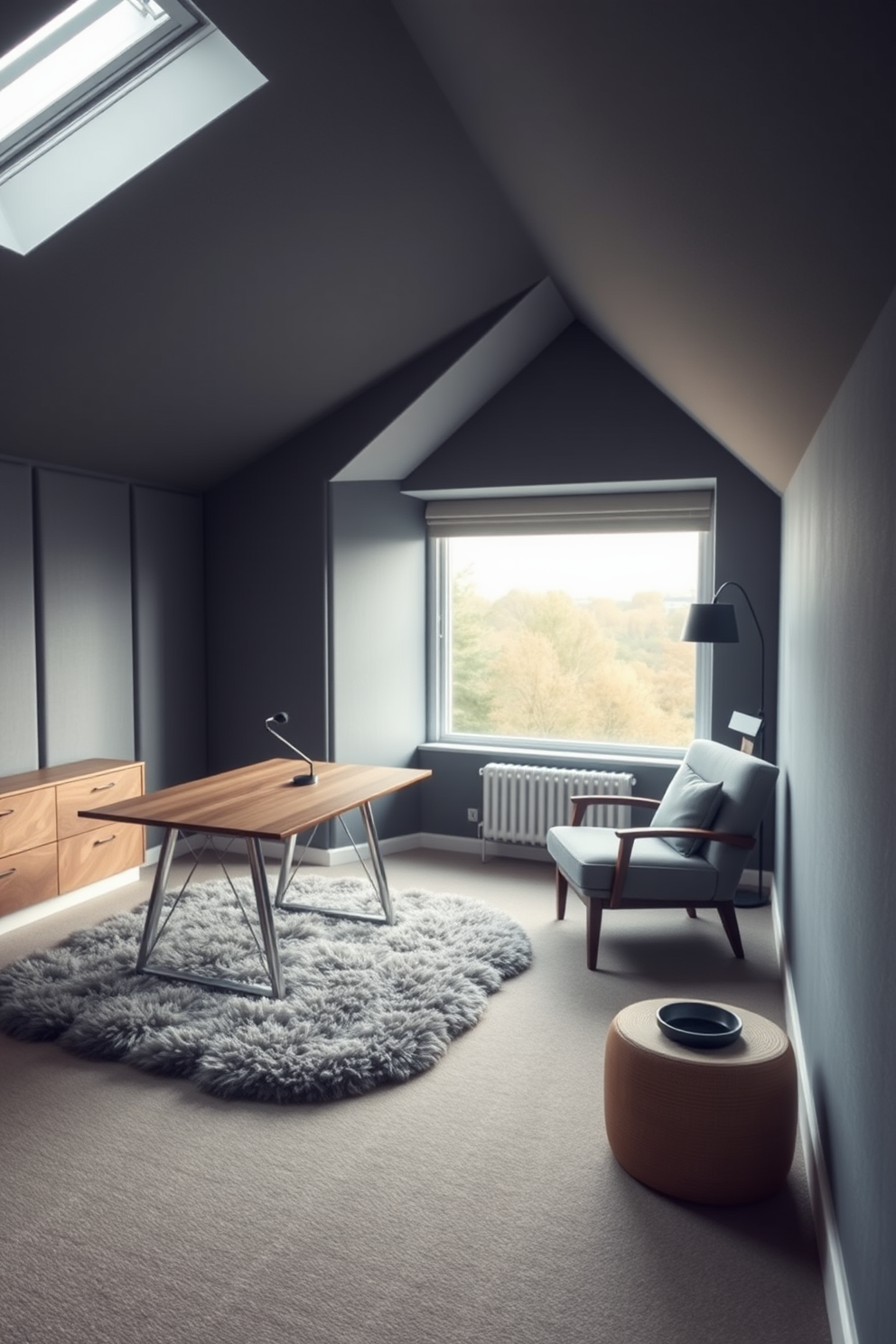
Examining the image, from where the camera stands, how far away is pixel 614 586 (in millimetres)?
6000

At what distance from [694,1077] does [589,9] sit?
2372mm

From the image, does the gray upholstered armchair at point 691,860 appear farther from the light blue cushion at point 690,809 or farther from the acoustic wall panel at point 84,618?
the acoustic wall panel at point 84,618

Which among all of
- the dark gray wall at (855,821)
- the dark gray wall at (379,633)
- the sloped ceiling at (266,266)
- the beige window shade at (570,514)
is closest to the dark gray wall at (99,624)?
the sloped ceiling at (266,266)

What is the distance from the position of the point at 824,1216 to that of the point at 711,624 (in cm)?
292

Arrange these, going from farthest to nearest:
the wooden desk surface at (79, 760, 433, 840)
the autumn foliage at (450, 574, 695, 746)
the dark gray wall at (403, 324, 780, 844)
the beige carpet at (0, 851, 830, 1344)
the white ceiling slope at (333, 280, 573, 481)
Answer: the autumn foliage at (450, 574, 695, 746), the dark gray wall at (403, 324, 780, 844), the white ceiling slope at (333, 280, 573, 481), the wooden desk surface at (79, 760, 433, 840), the beige carpet at (0, 851, 830, 1344)

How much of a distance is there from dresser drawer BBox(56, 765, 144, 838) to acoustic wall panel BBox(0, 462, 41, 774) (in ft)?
1.22

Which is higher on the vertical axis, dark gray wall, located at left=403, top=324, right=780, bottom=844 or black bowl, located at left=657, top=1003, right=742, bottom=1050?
dark gray wall, located at left=403, top=324, right=780, bottom=844

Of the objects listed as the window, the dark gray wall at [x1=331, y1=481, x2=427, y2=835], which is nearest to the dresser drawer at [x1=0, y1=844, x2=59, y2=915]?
the dark gray wall at [x1=331, y1=481, x2=427, y2=835]

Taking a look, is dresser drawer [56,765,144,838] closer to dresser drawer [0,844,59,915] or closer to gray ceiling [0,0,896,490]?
dresser drawer [0,844,59,915]

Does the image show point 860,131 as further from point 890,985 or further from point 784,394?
point 784,394

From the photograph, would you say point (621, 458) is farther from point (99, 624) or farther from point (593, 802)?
point (99, 624)

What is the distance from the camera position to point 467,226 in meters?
4.31

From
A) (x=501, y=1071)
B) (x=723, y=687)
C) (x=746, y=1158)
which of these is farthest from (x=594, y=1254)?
(x=723, y=687)

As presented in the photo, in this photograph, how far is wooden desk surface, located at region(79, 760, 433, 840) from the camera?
3.52 m
